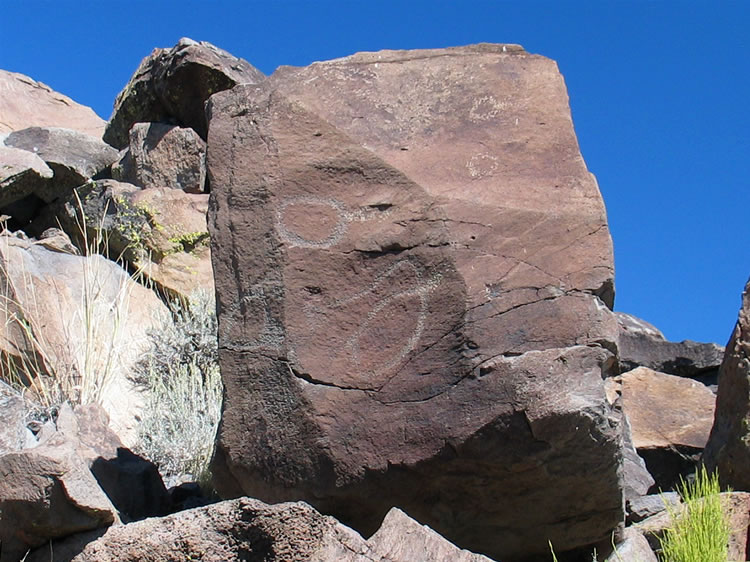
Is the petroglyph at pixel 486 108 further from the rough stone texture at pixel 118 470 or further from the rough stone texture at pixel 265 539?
the rough stone texture at pixel 118 470

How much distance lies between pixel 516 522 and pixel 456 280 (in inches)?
33.6

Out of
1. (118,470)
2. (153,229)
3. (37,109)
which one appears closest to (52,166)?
(153,229)

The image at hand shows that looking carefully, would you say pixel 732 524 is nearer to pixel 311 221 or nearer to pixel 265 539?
pixel 265 539

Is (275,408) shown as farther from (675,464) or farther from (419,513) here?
(675,464)

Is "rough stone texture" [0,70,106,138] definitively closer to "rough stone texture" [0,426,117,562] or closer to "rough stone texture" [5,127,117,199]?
"rough stone texture" [5,127,117,199]

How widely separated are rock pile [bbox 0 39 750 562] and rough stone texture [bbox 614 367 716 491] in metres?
1.22

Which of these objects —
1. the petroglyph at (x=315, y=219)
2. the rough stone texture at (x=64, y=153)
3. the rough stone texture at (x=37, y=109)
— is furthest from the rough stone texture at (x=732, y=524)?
the rough stone texture at (x=37, y=109)

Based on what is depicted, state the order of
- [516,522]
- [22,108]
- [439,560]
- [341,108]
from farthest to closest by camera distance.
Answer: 1. [22,108]
2. [341,108]
3. [516,522]
4. [439,560]

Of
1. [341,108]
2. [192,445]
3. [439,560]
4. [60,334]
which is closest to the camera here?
[439,560]

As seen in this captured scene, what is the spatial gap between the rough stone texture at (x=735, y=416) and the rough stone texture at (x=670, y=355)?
2.88m

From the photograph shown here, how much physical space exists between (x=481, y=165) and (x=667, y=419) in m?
2.91

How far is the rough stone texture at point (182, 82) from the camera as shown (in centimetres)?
Answer: 873

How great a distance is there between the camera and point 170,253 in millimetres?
8125

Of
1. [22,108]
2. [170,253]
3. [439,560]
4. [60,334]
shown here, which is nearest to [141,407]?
[60,334]
